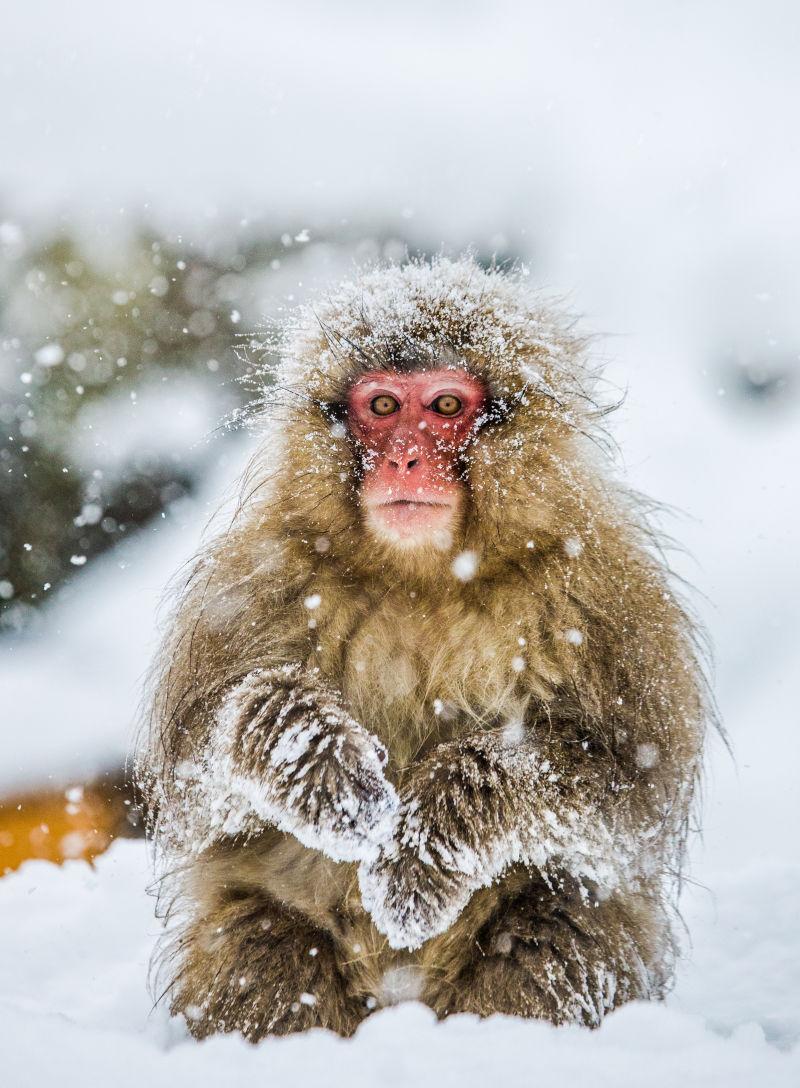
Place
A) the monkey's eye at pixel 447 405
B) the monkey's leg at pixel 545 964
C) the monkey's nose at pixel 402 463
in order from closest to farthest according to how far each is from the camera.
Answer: the monkey's leg at pixel 545 964 → the monkey's nose at pixel 402 463 → the monkey's eye at pixel 447 405

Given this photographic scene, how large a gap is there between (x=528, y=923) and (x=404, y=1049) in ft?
1.59

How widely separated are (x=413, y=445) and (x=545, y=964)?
1261mm

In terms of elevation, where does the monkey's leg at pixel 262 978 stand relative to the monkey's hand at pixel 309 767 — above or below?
below

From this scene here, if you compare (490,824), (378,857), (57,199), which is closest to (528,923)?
(490,824)

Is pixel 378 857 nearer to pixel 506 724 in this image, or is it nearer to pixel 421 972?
pixel 421 972

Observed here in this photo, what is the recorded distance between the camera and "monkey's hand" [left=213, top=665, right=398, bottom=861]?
2152mm

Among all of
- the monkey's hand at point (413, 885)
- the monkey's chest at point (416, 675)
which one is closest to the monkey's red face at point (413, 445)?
the monkey's chest at point (416, 675)

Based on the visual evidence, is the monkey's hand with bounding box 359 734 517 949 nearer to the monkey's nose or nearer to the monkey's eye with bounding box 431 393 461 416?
the monkey's nose

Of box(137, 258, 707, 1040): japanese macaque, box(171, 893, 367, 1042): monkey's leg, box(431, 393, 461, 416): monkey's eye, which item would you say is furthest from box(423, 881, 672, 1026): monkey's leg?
box(431, 393, 461, 416): monkey's eye

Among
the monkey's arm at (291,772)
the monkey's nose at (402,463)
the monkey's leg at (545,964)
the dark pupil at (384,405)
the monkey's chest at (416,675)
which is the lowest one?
the monkey's leg at (545,964)

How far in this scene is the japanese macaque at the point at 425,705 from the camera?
7.07ft

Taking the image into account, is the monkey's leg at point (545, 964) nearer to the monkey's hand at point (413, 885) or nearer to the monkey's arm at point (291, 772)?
the monkey's hand at point (413, 885)

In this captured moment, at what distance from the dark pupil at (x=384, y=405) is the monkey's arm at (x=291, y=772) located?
2.33ft

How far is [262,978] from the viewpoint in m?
2.18
